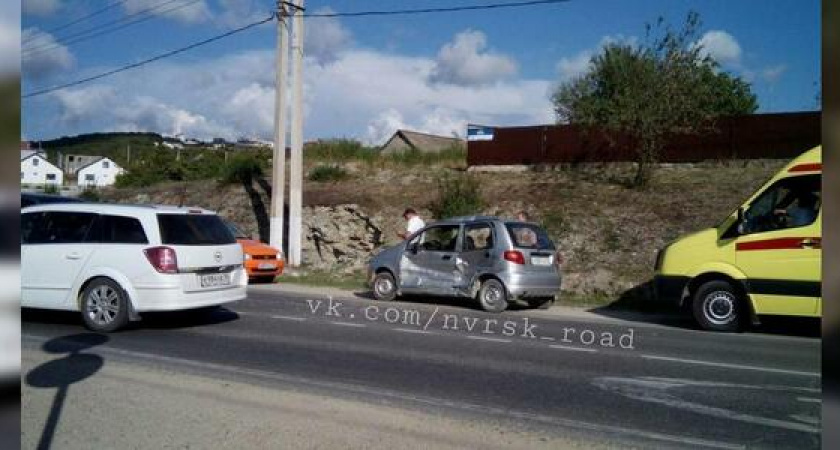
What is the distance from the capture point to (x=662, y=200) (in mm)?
21375

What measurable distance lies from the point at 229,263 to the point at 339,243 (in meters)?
14.5

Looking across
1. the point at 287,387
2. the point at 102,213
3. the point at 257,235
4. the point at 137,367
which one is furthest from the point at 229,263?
the point at 257,235

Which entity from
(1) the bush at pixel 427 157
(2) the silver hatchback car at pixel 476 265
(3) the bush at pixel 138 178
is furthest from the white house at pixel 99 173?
(2) the silver hatchback car at pixel 476 265

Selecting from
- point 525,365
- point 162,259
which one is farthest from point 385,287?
point 525,365

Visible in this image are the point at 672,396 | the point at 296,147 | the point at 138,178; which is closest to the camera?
the point at 672,396

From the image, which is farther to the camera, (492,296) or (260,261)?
(260,261)

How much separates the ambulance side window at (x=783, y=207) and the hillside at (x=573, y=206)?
16.2 ft

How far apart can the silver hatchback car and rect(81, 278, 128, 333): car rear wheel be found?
20.4ft

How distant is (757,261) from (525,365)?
16.9 feet

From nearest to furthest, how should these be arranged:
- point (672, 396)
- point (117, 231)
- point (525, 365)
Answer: point (672, 396)
point (525, 365)
point (117, 231)

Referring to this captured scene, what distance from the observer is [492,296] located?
44.2ft

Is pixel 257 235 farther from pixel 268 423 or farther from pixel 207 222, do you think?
pixel 268 423

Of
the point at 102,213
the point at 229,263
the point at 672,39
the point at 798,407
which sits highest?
the point at 672,39

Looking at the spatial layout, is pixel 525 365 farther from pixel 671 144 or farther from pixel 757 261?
pixel 671 144
